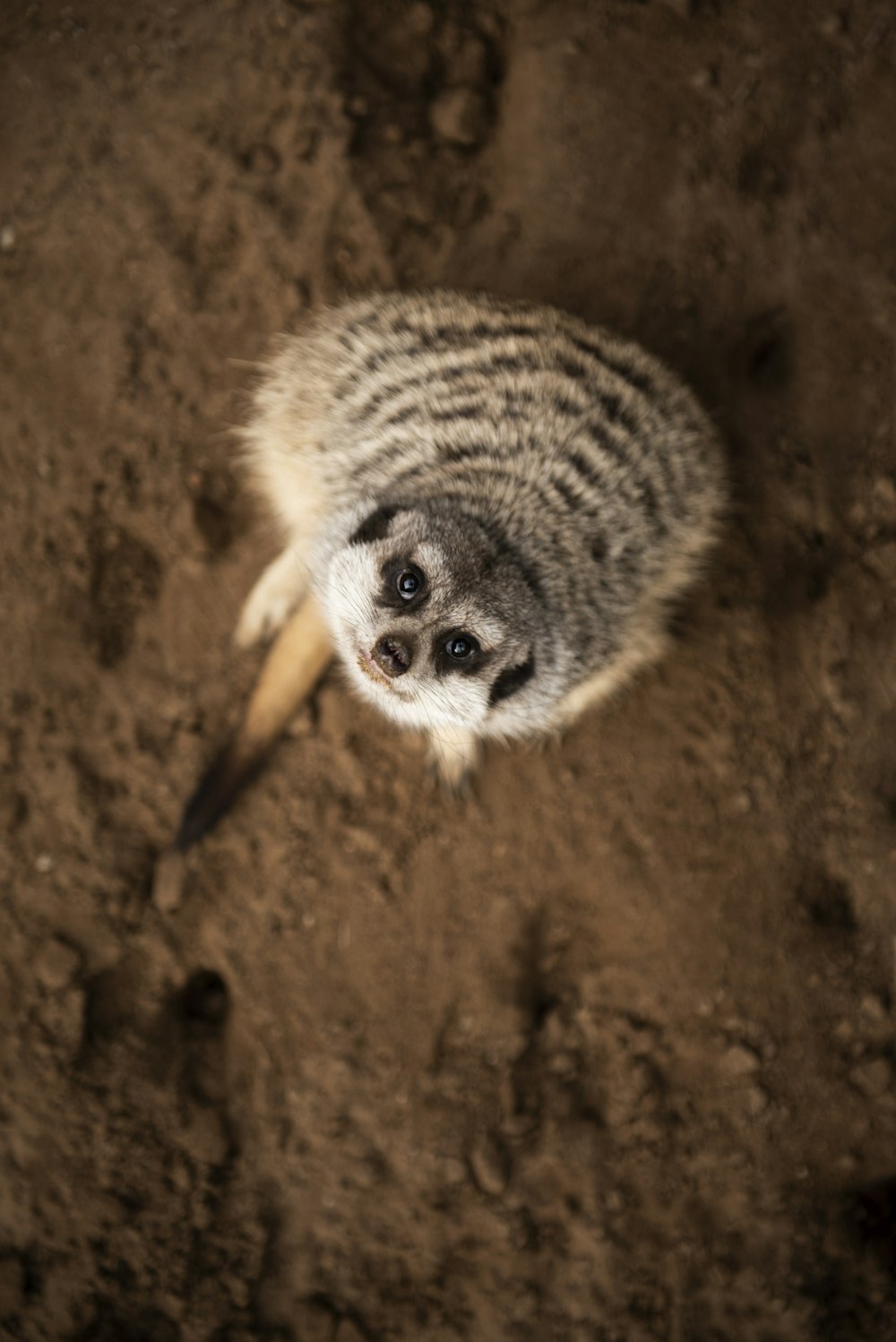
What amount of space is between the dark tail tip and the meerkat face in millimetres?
510

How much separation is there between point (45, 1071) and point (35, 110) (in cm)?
214

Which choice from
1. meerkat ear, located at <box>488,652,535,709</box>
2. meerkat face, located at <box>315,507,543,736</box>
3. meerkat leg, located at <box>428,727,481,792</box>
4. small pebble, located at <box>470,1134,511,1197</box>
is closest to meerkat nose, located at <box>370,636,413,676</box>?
meerkat face, located at <box>315,507,543,736</box>

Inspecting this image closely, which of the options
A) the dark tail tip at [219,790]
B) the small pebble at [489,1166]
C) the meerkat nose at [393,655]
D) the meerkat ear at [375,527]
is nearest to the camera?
the meerkat nose at [393,655]

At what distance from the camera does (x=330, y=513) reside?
77.3 inches

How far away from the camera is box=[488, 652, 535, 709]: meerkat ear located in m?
1.60

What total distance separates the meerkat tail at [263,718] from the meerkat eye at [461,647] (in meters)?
0.54

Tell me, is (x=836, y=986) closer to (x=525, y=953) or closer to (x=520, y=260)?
(x=525, y=953)

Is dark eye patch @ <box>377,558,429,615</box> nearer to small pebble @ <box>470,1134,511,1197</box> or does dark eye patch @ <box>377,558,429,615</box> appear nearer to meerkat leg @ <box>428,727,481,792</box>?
meerkat leg @ <box>428,727,481,792</box>

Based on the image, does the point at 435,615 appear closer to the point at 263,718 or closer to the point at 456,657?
the point at 456,657

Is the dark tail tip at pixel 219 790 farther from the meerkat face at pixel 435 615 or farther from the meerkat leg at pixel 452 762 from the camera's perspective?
the meerkat face at pixel 435 615

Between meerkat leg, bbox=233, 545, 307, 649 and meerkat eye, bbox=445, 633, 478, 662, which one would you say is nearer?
meerkat eye, bbox=445, 633, 478, 662

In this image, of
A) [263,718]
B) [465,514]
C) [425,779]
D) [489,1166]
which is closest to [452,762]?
[425,779]

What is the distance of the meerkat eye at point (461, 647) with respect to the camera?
5.05 feet

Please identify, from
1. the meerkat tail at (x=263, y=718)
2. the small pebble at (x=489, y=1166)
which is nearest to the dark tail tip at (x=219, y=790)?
the meerkat tail at (x=263, y=718)
